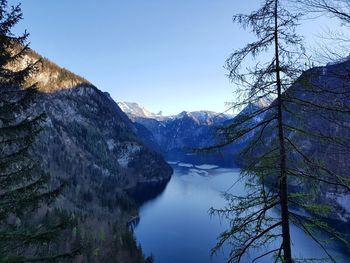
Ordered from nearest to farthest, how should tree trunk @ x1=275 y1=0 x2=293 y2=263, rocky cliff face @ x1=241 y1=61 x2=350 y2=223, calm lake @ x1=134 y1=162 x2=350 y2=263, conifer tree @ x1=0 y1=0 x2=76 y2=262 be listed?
rocky cliff face @ x1=241 y1=61 x2=350 y2=223
tree trunk @ x1=275 y1=0 x2=293 y2=263
conifer tree @ x1=0 y1=0 x2=76 y2=262
calm lake @ x1=134 y1=162 x2=350 y2=263

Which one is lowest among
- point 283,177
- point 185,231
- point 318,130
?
point 185,231

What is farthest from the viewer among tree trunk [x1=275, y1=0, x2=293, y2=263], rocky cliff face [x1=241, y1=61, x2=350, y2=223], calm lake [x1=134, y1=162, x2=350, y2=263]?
calm lake [x1=134, y1=162, x2=350, y2=263]

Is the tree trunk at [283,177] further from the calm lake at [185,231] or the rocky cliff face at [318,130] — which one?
the calm lake at [185,231]

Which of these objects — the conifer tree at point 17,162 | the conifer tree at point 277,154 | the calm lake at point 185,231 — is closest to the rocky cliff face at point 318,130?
the conifer tree at point 277,154

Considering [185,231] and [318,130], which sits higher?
[318,130]

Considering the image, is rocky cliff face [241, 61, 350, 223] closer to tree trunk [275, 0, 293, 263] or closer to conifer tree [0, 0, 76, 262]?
tree trunk [275, 0, 293, 263]

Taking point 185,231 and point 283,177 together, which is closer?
point 283,177

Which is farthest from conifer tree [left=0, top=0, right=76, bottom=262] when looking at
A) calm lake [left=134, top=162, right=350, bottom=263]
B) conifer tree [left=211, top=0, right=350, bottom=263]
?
calm lake [left=134, top=162, right=350, bottom=263]

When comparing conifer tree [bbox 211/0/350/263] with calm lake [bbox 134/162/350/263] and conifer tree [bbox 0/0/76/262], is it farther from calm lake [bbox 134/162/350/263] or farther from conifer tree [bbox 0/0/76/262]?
calm lake [bbox 134/162/350/263]

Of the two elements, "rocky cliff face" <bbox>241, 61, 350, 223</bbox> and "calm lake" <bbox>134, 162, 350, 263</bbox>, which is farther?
"calm lake" <bbox>134, 162, 350, 263</bbox>

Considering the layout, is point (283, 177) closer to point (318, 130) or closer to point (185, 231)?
point (318, 130)

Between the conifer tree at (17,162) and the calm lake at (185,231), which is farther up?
the conifer tree at (17,162)

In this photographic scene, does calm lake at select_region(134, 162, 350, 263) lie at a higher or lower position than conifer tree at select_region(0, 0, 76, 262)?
lower

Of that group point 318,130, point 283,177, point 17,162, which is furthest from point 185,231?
point 318,130
